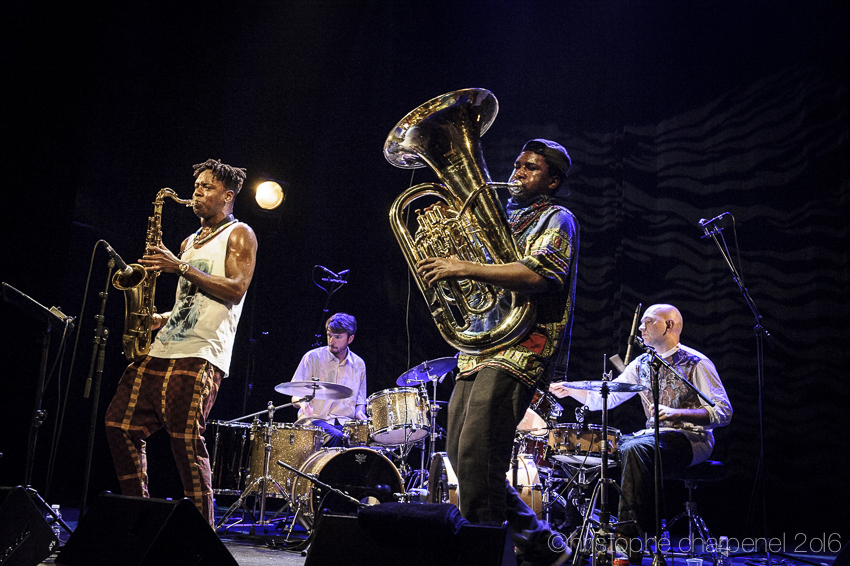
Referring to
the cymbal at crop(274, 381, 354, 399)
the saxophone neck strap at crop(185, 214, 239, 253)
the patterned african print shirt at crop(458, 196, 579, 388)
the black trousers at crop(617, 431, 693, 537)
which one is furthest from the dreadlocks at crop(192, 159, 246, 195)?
the black trousers at crop(617, 431, 693, 537)

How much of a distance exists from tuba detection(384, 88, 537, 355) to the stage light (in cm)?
467

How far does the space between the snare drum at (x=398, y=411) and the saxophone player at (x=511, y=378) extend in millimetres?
3242

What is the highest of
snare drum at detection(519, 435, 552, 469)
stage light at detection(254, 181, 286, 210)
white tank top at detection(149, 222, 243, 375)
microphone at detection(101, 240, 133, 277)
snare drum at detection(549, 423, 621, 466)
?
stage light at detection(254, 181, 286, 210)

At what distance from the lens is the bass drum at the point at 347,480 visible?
586 cm

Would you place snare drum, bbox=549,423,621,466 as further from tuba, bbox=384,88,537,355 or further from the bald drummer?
tuba, bbox=384,88,537,355

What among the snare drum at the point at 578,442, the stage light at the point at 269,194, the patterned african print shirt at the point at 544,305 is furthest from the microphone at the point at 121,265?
the stage light at the point at 269,194

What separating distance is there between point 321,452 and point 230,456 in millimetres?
1030

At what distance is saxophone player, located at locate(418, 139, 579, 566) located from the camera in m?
2.85

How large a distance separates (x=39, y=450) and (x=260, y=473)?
6.78ft

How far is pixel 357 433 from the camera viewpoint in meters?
6.77

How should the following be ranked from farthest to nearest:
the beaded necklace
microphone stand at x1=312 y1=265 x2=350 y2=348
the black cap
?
microphone stand at x1=312 y1=265 x2=350 y2=348 < the beaded necklace < the black cap

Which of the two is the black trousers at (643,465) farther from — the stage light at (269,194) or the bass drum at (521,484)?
the stage light at (269,194)

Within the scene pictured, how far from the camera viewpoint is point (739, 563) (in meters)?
5.52

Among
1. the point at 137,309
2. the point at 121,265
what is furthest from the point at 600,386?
the point at 121,265
